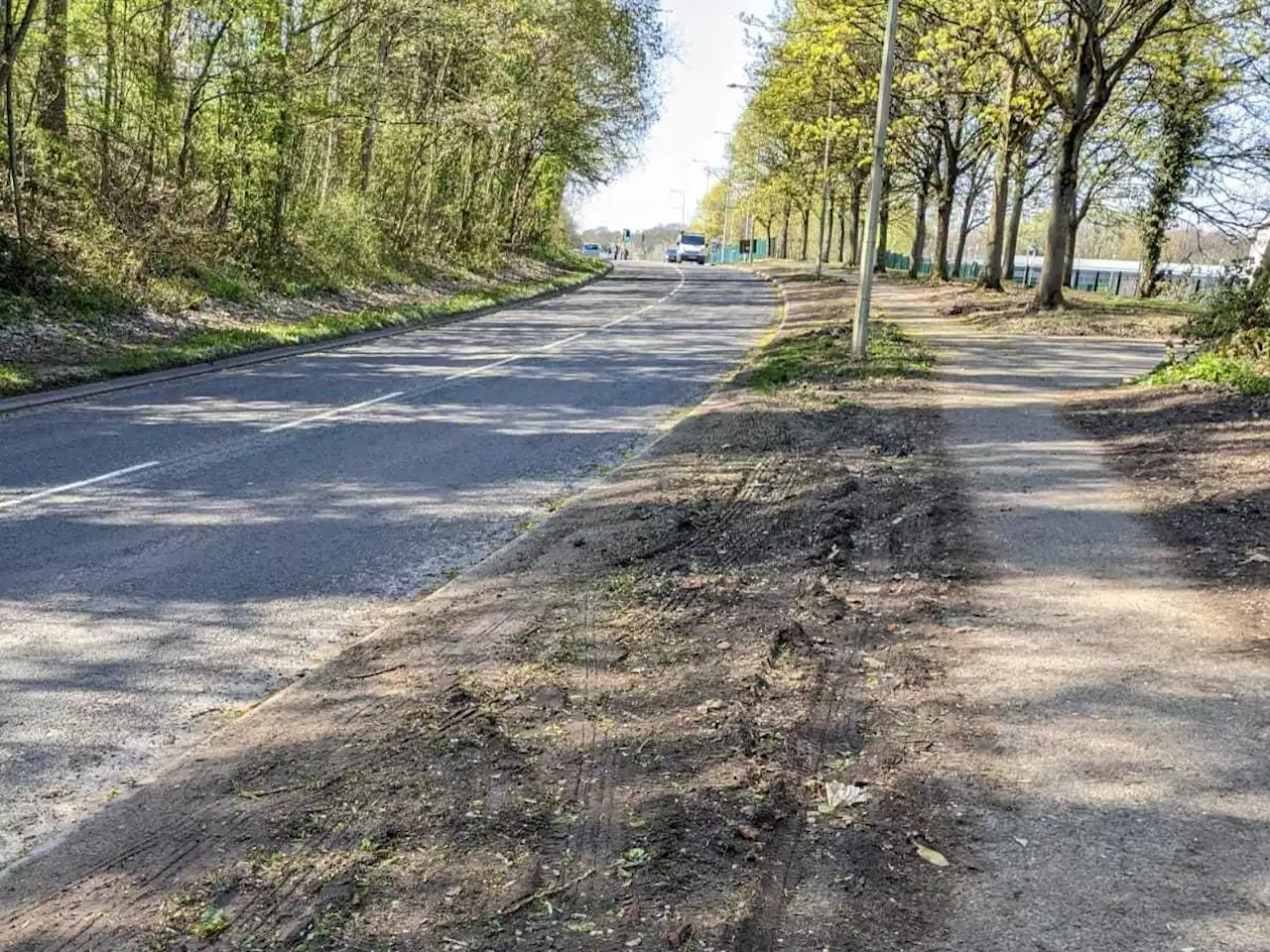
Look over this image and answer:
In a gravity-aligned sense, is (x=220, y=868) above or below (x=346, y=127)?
below

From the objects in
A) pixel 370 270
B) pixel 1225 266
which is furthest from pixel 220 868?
pixel 370 270

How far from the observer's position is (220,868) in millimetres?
3225

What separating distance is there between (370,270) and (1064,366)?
18.7 meters

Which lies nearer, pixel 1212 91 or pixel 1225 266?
pixel 1225 266

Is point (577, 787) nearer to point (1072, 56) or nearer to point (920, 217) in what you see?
point (1072, 56)

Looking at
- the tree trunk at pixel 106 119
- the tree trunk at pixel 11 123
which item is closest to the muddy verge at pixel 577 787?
the tree trunk at pixel 11 123

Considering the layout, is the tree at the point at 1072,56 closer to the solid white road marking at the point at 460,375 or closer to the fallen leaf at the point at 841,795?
the solid white road marking at the point at 460,375

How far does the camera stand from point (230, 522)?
7473 millimetres

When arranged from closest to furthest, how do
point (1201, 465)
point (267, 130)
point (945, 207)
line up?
1. point (1201, 465)
2. point (267, 130)
3. point (945, 207)

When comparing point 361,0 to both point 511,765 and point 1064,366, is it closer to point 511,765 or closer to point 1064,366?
point 1064,366

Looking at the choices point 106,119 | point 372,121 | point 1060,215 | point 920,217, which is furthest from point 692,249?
point 106,119

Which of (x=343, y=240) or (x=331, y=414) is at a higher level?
(x=343, y=240)

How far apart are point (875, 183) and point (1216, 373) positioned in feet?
17.0

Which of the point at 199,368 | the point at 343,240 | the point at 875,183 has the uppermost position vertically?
the point at 875,183
